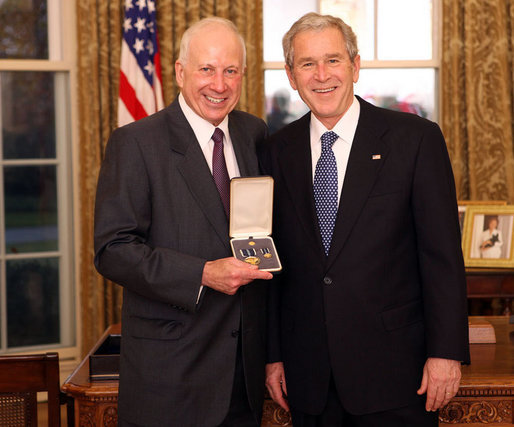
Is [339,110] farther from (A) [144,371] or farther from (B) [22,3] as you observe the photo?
(B) [22,3]

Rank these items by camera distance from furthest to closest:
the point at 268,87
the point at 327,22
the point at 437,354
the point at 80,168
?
the point at 268,87, the point at 80,168, the point at 327,22, the point at 437,354

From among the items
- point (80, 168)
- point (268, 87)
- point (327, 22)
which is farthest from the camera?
point (268, 87)

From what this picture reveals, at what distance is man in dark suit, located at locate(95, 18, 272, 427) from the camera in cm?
205

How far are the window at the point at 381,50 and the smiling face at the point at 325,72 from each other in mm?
3073

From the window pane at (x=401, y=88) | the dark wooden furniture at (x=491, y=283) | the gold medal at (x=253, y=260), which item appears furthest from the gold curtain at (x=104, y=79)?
the gold medal at (x=253, y=260)

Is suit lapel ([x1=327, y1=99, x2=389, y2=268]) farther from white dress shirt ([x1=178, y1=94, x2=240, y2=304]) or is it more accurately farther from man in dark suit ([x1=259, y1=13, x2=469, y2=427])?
white dress shirt ([x1=178, y1=94, x2=240, y2=304])

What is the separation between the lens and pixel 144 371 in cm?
212

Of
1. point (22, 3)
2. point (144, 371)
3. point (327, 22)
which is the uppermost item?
point (22, 3)

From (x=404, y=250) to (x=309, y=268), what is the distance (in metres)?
0.30

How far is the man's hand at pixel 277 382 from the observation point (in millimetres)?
2312

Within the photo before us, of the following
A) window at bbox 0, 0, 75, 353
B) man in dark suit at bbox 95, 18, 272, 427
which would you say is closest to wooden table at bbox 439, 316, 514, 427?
man in dark suit at bbox 95, 18, 272, 427

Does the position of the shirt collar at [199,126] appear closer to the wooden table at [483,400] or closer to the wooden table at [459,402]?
the wooden table at [459,402]

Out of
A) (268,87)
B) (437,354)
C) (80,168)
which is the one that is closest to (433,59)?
(268,87)

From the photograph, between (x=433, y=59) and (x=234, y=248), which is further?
(x=433, y=59)
